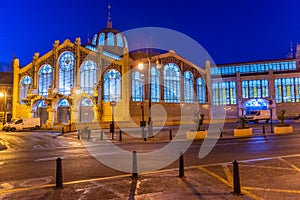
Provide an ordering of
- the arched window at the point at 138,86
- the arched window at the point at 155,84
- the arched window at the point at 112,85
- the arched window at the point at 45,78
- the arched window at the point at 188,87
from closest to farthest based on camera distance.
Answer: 1. the arched window at the point at 112,85
2. the arched window at the point at 138,86
3. the arched window at the point at 45,78
4. the arched window at the point at 155,84
5. the arched window at the point at 188,87

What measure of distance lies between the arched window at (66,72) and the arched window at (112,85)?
6.24m

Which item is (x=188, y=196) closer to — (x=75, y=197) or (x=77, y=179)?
(x=75, y=197)

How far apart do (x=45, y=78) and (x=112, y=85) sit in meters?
13.3

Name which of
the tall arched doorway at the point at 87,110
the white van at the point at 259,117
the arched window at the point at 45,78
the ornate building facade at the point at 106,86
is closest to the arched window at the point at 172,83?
the ornate building facade at the point at 106,86

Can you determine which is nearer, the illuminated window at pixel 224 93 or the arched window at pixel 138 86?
the arched window at pixel 138 86

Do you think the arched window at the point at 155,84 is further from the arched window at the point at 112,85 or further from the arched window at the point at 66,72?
the arched window at the point at 66,72

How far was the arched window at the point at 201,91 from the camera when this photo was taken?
5842 centimetres

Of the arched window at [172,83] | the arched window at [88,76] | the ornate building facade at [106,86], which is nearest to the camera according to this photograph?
the ornate building facade at [106,86]

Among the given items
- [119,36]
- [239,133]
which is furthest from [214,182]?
[119,36]

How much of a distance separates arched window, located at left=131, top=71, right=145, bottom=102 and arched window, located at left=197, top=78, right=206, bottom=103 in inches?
630

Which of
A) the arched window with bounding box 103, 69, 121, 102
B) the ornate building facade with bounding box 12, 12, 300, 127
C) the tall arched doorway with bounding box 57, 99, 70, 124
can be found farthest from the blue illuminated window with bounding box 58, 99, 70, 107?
the arched window with bounding box 103, 69, 121, 102

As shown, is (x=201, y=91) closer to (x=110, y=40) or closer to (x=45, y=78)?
(x=110, y=40)

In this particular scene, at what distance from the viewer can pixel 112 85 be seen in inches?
1727

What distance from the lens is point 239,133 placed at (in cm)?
2225
